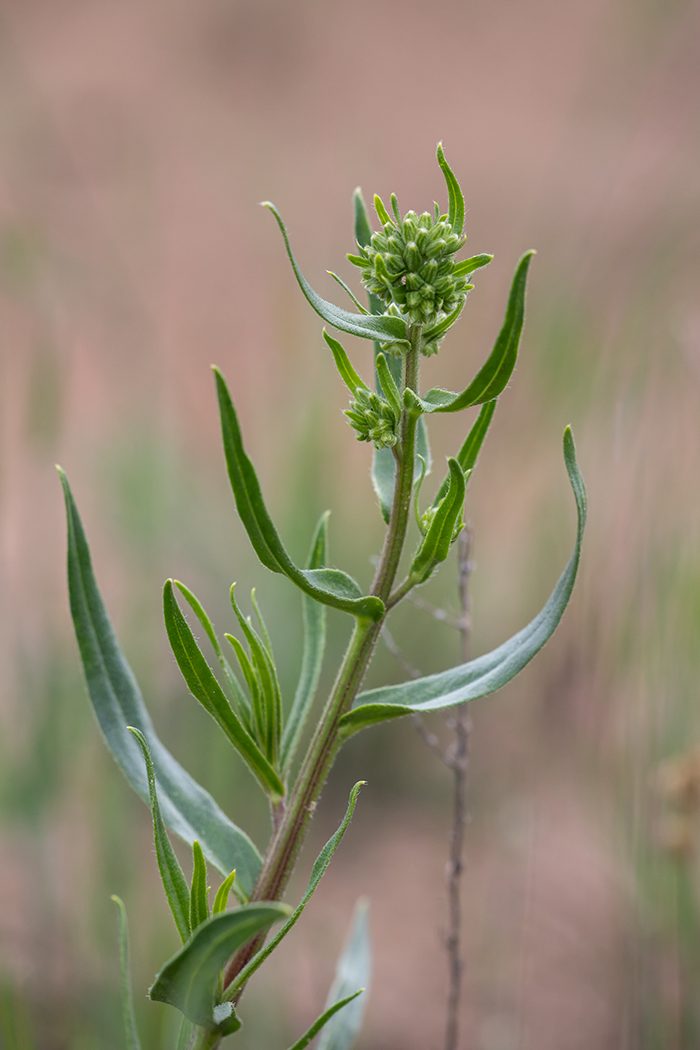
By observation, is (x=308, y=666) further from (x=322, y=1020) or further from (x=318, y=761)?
(x=322, y=1020)

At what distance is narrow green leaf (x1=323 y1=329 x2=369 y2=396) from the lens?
724 millimetres

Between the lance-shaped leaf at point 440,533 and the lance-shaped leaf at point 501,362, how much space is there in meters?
0.05

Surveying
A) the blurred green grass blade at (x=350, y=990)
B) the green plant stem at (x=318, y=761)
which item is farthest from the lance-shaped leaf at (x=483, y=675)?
the blurred green grass blade at (x=350, y=990)

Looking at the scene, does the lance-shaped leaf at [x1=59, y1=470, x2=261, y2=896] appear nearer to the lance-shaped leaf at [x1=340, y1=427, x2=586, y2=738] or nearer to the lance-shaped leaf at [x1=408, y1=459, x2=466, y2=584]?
the lance-shaped leaf at [x1=340, y1=427, x2=586, y2=738]

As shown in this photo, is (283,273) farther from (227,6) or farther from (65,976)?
(227,6)

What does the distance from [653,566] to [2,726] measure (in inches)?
71.3

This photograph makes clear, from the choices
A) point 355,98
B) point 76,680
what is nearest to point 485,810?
point 76,680

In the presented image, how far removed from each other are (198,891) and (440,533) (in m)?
0.34

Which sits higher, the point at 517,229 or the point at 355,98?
the point at 355,98

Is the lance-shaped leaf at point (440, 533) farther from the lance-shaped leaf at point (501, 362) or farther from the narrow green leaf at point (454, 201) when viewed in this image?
the narrow green leaf at point (454, 201)

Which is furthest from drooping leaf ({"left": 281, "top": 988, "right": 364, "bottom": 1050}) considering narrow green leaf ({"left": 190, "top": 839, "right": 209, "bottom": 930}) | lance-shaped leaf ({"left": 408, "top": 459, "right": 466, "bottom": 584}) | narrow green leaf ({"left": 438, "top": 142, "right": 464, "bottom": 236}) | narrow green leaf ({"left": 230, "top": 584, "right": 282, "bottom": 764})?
narrow green leaf ({"left": 438, "top": 142, "right": 464, "bottom": 236})

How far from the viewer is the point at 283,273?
6.46 m

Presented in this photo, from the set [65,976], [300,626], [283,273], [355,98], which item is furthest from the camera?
[355,98]

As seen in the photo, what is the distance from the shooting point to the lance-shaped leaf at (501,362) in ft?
1.95
